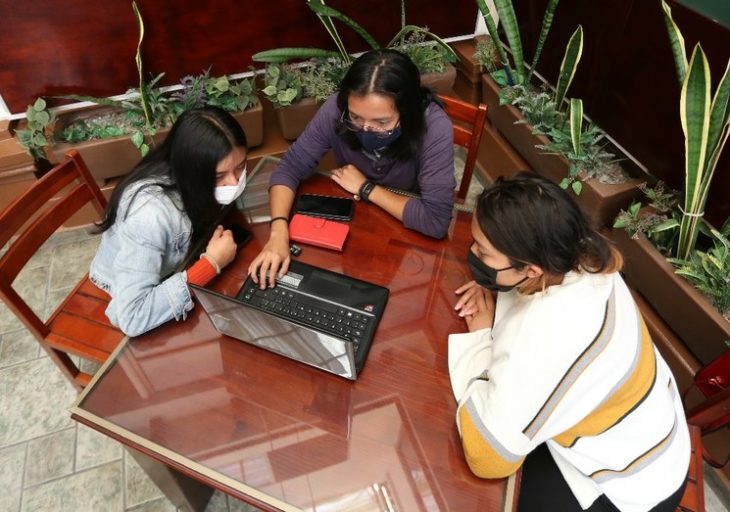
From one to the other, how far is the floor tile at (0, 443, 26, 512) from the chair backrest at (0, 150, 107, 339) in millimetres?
667

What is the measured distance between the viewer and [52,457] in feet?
5.73

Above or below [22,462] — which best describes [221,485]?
above

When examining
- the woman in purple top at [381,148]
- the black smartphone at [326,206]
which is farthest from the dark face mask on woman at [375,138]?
the black smartphone at [326,206]

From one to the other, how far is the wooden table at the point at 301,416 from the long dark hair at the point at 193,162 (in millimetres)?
253

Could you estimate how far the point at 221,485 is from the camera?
90cm

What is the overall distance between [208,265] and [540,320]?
0.81 m

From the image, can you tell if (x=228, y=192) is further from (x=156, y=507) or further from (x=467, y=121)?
(x=156, y=507)

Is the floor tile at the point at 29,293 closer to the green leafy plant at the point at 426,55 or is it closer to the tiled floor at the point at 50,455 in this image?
the tiled floor at the point at 50,455

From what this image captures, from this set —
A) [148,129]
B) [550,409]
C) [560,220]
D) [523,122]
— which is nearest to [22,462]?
[148,129]

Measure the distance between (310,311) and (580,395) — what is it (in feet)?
1.98

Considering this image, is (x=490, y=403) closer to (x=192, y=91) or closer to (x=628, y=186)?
(x=628, y=186)

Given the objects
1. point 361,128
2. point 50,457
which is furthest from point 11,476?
point 361,128

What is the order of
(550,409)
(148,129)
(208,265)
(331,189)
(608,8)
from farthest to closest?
(148,129), (608,8), (331,189), (208,265), (550,409)

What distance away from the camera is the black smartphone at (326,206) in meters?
1.40
